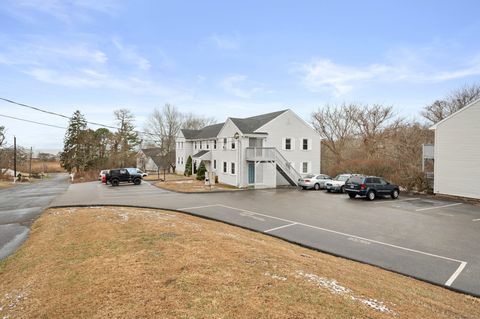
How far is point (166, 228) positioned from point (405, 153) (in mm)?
25605

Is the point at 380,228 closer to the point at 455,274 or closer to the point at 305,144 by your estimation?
the point at 455,274

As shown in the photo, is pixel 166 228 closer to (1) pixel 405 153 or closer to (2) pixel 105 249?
(2) pixel 105 249

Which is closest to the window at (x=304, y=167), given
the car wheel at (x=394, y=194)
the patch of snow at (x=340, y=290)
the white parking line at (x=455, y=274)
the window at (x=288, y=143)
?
the window at (x=288, y=143)

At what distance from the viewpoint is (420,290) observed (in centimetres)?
578

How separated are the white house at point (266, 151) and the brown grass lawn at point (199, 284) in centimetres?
1867

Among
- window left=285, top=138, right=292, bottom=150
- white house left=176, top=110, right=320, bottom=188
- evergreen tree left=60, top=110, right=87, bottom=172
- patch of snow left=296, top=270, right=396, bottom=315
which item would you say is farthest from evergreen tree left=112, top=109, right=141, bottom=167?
patch of snow left=296, top=270, right=396, bottom=315

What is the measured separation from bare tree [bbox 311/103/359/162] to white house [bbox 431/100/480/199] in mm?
20770

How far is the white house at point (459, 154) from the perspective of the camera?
740 inches

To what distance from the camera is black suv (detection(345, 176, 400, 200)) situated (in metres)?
19.5

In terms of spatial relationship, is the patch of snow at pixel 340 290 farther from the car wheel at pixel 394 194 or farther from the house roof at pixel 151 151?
the house roof at pixel 151 151

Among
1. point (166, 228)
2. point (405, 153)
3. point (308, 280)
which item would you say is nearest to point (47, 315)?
point (308, 280)

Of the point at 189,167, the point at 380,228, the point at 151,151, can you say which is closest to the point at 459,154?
the point at 380,228

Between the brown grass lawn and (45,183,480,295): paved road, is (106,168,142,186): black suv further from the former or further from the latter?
the brown grass lawn

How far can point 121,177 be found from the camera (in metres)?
Result: 31.2
